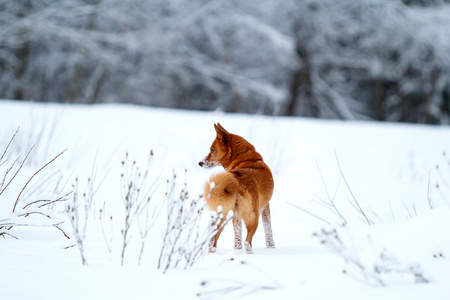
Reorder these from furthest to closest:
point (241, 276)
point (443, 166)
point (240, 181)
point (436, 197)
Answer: point (443, 166), point (436, 197), point (240, 181), point (241, 276)

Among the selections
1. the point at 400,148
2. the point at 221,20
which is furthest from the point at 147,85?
the point at 400,148

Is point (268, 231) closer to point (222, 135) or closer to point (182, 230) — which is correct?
point (222, 135)

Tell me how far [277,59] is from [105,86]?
8.88 metres

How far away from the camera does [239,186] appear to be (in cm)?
280

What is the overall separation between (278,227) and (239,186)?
4.95ft

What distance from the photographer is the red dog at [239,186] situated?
2.72 meters

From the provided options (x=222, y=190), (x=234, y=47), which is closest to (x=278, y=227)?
(x=222, y=190)

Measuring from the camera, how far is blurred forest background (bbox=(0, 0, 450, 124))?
527 inches

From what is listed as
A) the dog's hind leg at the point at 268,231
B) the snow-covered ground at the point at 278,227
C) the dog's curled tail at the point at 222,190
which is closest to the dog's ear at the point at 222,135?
the snow-covered ground at the point at 278,227

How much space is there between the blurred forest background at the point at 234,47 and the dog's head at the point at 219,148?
974 cm

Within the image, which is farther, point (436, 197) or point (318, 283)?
point (436, 197)

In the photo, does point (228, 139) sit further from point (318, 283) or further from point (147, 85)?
point (147, 85)

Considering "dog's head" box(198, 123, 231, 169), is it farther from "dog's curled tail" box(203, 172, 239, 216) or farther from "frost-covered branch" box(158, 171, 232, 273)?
"frost-covered branch" box(158, 171, 232, 273)

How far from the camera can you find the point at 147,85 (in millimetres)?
19469
